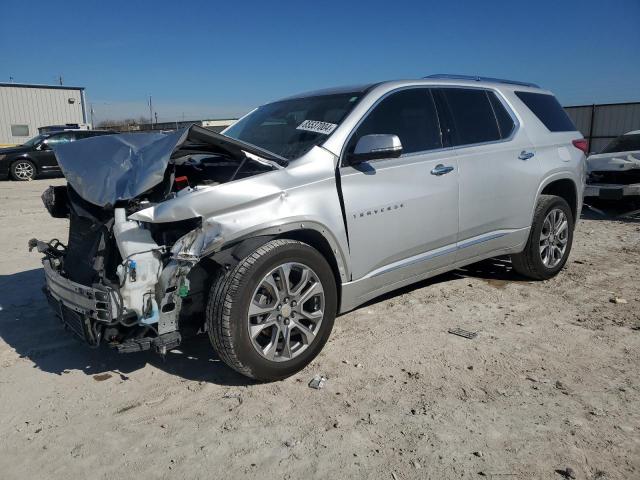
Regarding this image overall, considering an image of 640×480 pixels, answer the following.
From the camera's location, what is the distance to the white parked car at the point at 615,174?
8.80 meters

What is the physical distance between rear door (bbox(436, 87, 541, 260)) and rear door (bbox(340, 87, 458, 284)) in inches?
6.4

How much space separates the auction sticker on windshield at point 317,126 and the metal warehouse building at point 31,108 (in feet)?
103

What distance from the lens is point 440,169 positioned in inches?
158

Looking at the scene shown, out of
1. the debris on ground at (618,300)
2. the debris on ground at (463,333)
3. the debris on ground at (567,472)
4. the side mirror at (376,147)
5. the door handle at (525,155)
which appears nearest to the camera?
the debris on ground at (567,472)

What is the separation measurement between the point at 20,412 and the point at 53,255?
1084 millimetres

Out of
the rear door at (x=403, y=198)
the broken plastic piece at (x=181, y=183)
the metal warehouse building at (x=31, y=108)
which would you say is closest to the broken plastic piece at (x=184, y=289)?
the broken plastic piece at (x=181, y=183)

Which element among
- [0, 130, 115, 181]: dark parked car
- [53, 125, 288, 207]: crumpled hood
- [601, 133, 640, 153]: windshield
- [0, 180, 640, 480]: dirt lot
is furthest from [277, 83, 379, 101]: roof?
[0, 130, 115, 181]: dark parked car

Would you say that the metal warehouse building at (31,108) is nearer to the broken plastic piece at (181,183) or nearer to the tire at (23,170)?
the tire at (23,170)

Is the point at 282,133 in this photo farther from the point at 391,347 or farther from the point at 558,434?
the point at 558,434

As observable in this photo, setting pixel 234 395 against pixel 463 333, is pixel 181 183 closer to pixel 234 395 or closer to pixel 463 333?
pixel 234 395

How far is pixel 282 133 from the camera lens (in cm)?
400

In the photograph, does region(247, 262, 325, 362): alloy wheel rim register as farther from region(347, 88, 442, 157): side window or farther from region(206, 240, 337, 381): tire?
region(347, 88, 442, 157): side window

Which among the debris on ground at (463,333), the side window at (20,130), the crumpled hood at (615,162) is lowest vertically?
the debris on ground at (463,333)

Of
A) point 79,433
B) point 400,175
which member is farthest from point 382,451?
point 400,175
